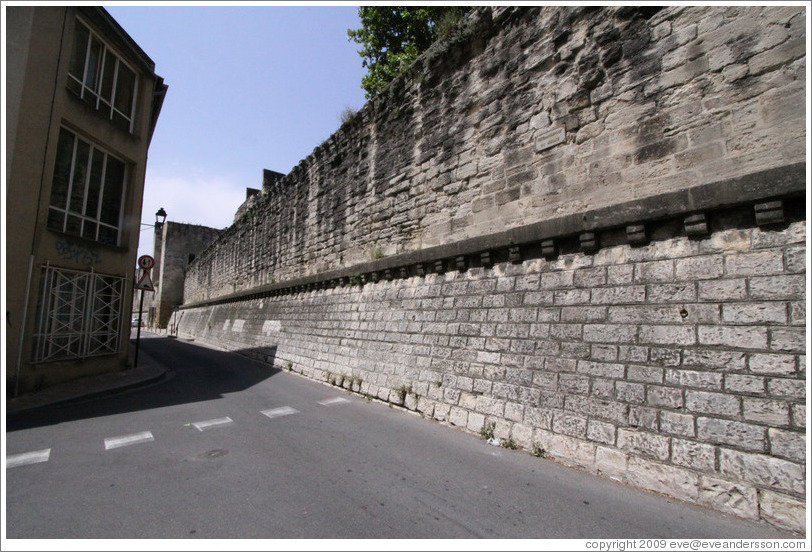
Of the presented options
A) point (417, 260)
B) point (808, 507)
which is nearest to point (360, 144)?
point (417, 260)

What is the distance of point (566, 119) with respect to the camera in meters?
5.08

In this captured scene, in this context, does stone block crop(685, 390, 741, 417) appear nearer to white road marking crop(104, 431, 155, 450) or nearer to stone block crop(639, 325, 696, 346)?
stone block crop(639, 325, 696, 346)

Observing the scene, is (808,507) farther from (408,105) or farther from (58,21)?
(58,21)

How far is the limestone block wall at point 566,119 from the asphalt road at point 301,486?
305cm

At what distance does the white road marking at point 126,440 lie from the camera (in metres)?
4.21

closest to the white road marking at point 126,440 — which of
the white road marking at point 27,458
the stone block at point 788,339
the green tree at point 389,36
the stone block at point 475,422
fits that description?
the white road marking at point 27,458

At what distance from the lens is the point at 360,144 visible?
31.3 ft

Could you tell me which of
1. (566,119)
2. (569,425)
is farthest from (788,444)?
(566,119)

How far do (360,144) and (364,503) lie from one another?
8.29 m

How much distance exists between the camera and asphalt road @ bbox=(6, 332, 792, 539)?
8.72ft

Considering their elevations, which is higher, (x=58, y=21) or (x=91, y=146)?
(x=58, y=21)

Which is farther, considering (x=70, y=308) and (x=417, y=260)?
(x=70, y=308)

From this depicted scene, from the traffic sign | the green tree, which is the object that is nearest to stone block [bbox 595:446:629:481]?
the traffic sign

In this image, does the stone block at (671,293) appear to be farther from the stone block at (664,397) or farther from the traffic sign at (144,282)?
the traffic sign at (144,282)
